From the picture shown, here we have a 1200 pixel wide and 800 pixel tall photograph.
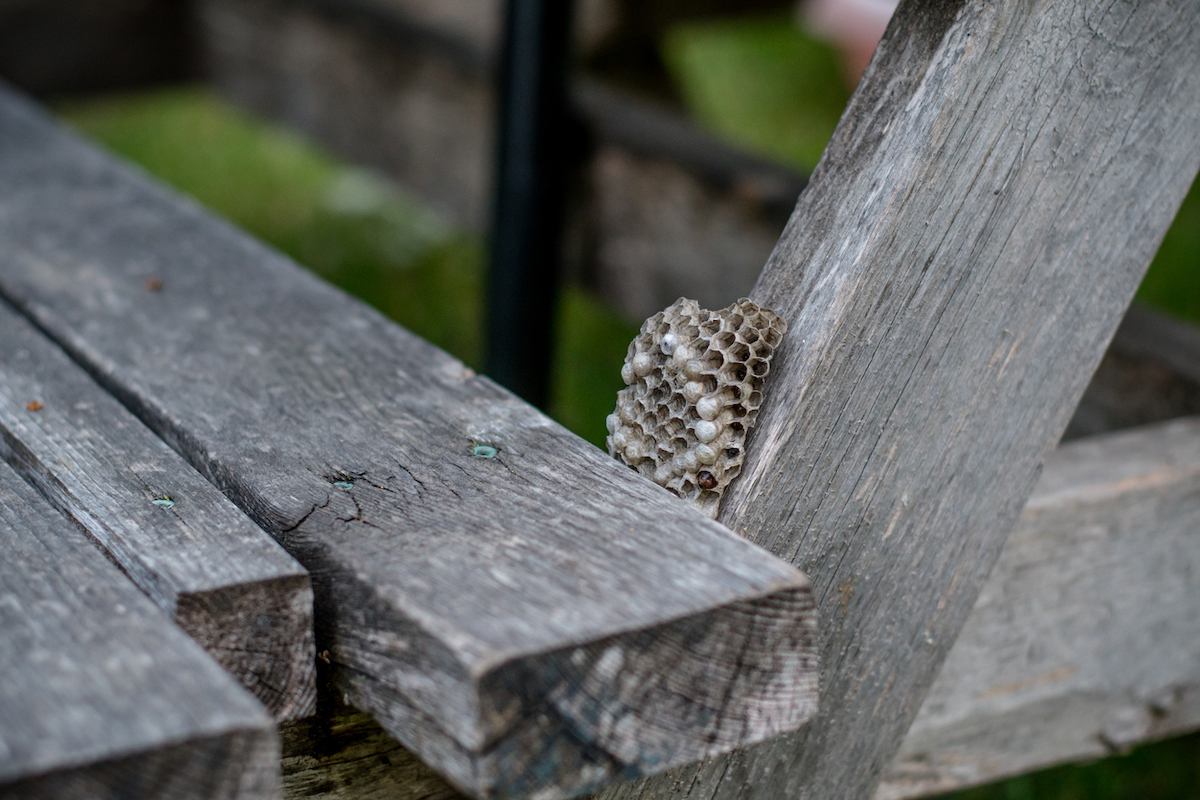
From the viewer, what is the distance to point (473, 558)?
0.77 metres

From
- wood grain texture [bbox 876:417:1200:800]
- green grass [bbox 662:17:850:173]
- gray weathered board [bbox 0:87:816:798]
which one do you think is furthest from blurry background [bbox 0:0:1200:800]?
gray weathered board [bbox 0:87:816:798]

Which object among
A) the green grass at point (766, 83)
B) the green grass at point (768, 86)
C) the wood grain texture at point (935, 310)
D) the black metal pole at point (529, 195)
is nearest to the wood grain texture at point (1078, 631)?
the wood grain texture at point (935, 310)

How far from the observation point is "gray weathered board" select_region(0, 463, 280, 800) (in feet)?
1.93

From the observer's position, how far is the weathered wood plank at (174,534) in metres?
0.75

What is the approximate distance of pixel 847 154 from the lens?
3.22 feet

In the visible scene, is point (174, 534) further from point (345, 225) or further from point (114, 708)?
point (345, 225)

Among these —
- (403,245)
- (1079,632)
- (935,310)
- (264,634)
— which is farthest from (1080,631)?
(403,245)

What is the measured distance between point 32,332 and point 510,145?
4.58 ft

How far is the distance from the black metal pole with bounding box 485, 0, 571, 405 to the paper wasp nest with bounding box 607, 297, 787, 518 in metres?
1.54

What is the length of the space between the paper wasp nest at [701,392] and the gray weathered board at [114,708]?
15.4 inches

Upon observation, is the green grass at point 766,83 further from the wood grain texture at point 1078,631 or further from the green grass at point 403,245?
the wood grain texture at point 1078,631

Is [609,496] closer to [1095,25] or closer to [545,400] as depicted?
[1095,25]

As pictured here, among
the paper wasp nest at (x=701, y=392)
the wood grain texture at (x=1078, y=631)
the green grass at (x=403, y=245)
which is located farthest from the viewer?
the green grass at (x=403, y=245)

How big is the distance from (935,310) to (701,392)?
0.69ft
